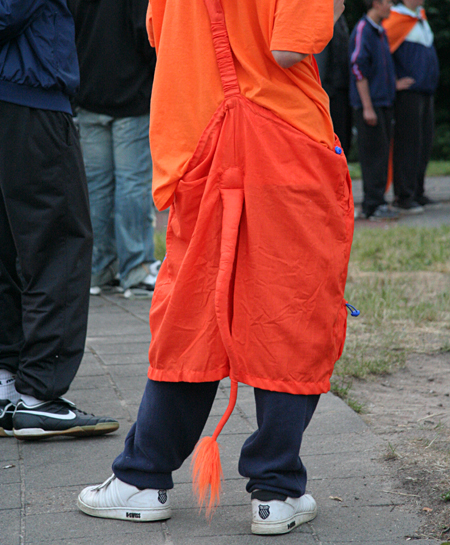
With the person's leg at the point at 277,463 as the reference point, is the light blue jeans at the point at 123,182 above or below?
below

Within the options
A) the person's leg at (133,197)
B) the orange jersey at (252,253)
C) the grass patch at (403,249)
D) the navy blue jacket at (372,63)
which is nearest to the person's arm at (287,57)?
the orange jersey at (252,253)

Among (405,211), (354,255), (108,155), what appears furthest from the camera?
(405,211)

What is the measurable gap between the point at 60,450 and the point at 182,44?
1.44 meters

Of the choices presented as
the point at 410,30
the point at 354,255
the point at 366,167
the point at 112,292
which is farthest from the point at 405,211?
the point at 112,292

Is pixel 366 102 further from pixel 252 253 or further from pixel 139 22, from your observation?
pixel 252 253

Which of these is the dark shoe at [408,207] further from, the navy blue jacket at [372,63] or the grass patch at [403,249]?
the grass patch at [403,249]

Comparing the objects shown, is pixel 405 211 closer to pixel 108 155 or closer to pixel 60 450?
pixel 108 155

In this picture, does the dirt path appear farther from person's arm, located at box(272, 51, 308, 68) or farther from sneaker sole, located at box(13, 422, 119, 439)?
person's arm, located at box(272, 51, 308, 68)

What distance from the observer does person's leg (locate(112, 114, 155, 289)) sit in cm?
487

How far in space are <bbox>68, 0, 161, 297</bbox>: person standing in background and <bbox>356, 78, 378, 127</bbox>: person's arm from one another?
3.27 m

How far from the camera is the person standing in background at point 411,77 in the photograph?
823cm

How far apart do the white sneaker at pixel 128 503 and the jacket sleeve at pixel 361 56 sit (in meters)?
6.09

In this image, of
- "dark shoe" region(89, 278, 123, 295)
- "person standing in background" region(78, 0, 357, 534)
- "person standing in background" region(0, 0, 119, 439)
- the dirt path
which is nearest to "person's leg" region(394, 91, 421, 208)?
"dark shoe" region(89, 278, 123, 295)

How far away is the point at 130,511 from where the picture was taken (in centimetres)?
215
